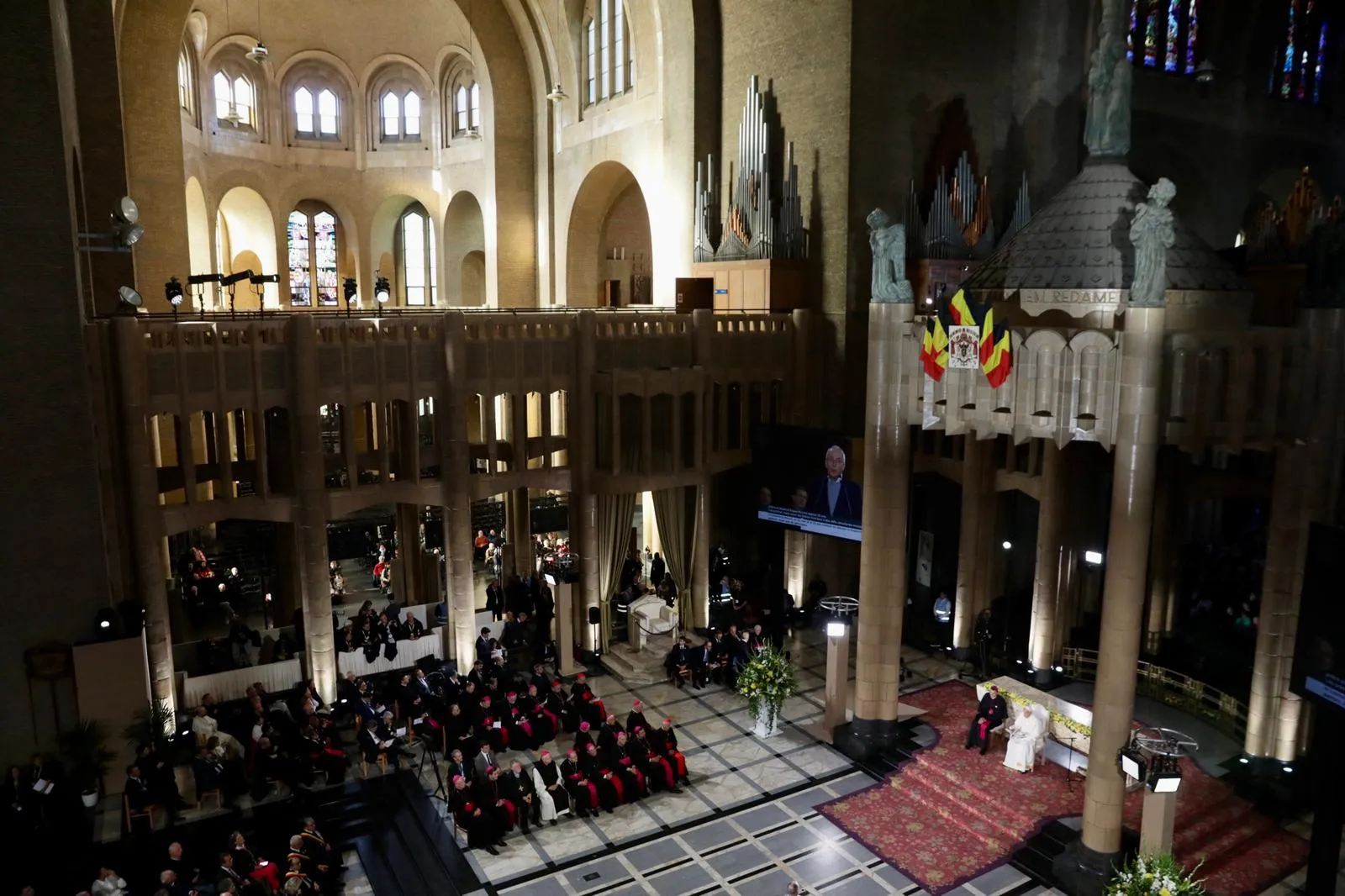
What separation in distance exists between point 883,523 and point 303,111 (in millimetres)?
32026

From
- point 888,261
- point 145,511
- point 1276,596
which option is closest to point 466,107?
point 145,511

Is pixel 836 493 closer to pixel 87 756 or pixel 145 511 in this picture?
pixel 145 511

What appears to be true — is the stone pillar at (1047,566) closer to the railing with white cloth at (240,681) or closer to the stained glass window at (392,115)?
the railing with white cloth at (240,681)

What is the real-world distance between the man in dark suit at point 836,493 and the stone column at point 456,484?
6710mm

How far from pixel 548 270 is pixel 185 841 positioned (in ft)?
72.0

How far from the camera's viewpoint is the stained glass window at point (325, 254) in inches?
1534

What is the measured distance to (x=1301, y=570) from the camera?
1416cm

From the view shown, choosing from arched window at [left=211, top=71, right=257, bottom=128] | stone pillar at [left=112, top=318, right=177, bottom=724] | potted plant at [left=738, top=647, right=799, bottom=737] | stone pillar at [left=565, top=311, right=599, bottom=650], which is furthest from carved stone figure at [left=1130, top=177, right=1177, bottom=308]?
arched window at [left=211, top=71, right=257, bottom=128]

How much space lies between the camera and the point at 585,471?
19.7 m

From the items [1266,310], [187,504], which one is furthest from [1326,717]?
[187,504]

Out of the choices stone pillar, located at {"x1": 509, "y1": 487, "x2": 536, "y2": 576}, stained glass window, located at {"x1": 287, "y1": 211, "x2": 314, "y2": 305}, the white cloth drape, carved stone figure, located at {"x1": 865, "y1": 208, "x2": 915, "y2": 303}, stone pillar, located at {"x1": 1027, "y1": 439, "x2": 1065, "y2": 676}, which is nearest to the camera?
carved stone figure, located at {"x1": 865, "y1": 208, "x2": 915, "y2": 303}

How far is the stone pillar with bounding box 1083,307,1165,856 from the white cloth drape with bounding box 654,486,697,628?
10.5 m

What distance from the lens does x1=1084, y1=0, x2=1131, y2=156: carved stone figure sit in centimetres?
1293

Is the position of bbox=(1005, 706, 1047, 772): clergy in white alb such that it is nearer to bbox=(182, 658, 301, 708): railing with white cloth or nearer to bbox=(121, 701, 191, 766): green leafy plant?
bbox=(182, 658, 301, 708): railing with white cloth
